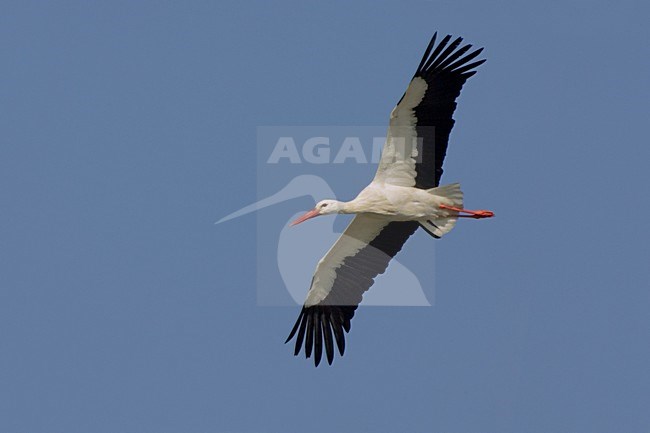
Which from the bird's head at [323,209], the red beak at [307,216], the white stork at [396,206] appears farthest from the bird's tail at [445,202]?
the red beak at [307,216]

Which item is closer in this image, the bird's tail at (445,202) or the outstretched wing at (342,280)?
the bird's tail at (445,202)

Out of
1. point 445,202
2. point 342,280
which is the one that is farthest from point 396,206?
point 342,280

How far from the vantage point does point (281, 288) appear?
17906mm

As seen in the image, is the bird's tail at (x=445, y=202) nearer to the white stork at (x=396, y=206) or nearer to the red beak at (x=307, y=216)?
the white stork at (x=396, y=206)

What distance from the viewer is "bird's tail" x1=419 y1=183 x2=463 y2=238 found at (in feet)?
54.3

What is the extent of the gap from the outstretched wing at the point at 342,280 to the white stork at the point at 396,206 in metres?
0.01

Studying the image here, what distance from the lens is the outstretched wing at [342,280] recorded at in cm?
1747

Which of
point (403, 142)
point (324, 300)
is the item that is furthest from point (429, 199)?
point (324, 300)

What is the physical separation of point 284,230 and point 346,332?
1.49 meters

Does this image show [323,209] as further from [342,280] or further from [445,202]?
[445,202]

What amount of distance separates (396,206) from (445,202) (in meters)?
0.56

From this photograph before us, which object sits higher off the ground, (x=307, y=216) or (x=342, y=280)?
(x=307, y=216)

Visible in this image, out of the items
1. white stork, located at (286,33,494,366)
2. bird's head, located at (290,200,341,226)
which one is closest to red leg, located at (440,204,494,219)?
white stork, located at (286,33,494,366)

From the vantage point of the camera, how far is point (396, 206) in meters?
16.6
